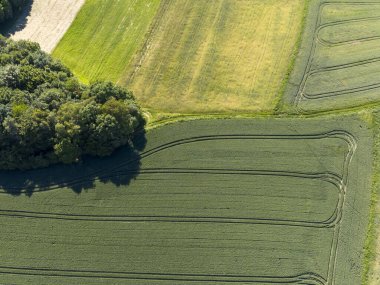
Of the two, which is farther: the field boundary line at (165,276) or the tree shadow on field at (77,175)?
the tree shadow on field at (77,175)

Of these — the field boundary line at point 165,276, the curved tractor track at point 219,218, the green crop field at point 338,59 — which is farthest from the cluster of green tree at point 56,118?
the green crop field at point 338,59

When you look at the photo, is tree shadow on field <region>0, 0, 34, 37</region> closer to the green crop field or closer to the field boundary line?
the field boundary line

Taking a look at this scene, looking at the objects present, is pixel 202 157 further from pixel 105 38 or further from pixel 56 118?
pixel 105 38

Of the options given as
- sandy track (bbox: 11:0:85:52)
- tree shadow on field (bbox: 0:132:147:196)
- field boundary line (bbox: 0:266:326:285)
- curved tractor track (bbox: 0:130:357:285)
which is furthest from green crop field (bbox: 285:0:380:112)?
sandy track (bbox: 11:0:85:52)

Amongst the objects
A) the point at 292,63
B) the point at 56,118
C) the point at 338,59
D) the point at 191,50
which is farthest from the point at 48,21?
the point at 338,59

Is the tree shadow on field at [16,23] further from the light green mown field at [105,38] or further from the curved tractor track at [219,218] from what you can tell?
the curved tractor track at [219,218]

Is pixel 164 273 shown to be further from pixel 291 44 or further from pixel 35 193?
pixel 291 44

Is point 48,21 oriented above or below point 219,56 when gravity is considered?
above

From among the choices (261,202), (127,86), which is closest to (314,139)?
(261,202)
